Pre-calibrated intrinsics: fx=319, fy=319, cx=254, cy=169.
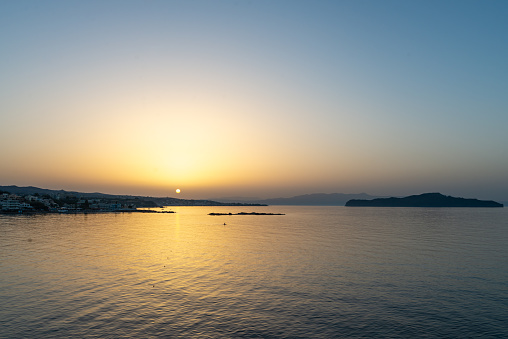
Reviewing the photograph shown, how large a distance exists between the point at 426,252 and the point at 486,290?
1138 inches

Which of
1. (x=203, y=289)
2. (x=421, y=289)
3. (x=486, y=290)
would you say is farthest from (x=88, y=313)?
(x=486, y=290)

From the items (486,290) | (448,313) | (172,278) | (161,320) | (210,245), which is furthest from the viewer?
(210,245)

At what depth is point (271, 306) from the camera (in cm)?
3219

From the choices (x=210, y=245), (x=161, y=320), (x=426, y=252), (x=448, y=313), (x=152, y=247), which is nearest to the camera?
(x=161, y=320)

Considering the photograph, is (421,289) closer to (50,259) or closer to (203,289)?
(203,289)

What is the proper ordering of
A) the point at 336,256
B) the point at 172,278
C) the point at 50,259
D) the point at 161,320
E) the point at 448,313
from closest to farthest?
the point at 161,320
the point at 448,313
the point at 172,278
the point at 50,259
the point at 336,256

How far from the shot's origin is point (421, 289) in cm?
3838

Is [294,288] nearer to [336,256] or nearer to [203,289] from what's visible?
[203,289]

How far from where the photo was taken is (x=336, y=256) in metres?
60.6

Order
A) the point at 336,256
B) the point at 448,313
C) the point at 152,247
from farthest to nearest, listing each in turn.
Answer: the point at 152,247
the point at 336,256
the point at 448,313

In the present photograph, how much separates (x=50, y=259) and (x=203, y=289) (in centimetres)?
3392

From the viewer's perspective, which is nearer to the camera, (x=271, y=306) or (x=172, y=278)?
(x=271, y=306)

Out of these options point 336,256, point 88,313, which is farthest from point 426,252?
point 88,313

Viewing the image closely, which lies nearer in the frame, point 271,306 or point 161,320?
point 161,320
